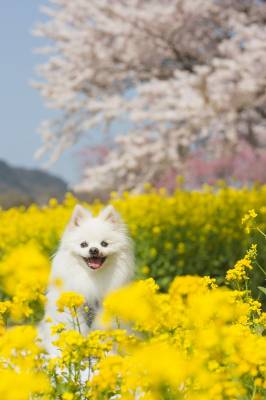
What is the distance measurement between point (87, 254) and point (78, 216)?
12.3 inches

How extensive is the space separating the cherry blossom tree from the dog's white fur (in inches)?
401

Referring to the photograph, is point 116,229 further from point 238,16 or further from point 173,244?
point 238,16

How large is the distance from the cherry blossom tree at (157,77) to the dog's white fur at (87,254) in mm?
10194

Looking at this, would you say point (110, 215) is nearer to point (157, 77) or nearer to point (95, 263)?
point (95, 263)

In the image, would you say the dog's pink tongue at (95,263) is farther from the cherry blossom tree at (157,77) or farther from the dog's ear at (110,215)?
the cherry blossom tree at (157,77)

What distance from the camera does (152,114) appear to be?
631 inches

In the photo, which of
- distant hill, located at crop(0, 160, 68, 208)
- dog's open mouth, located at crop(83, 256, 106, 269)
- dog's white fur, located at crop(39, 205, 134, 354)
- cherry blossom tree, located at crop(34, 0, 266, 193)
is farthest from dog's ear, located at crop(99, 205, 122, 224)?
distant hill, located at crop(0, 160, 68, 208)

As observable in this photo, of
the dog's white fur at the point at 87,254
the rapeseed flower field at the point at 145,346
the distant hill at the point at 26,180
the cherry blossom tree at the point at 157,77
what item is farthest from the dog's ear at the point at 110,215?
the distant hill at the point at 26,180

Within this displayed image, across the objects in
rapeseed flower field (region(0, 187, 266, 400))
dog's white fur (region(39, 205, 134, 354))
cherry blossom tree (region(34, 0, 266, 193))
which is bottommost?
cherry blossom tree (region(34, 0, 266, 193))

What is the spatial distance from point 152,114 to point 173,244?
23.5ft

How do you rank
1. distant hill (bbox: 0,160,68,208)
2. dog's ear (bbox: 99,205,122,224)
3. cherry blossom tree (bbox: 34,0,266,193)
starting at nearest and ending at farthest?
dog's ear (bbox: 99,205,122,224), cherry blossom tree (bbox: 34,0,266,193), distant hill (bbox: 0,160,68,208)

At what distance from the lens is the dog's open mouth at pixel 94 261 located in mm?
5000

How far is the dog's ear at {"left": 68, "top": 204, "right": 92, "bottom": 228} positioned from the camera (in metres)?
5.11

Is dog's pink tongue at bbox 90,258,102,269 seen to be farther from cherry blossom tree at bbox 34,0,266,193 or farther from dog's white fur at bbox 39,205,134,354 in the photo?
cherry blossom tree at bbox 34,0,266,193
